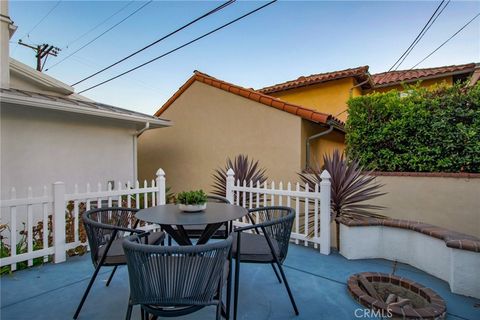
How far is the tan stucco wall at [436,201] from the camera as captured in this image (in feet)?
14.4

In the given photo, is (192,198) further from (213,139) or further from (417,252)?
(213,139)

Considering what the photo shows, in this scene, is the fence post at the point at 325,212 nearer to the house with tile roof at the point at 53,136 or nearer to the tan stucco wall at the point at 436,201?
the tan stucco wall at the point at 436,201

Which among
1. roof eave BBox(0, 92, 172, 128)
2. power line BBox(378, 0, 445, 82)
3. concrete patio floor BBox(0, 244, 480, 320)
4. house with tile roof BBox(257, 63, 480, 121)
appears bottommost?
concrete patio floor BBox(0, 244, 480, 320)

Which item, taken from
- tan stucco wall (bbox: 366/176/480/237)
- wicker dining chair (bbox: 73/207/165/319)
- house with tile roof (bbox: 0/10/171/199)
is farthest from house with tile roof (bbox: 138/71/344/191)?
wicker dining chair (bbox: 73/207/165/319)

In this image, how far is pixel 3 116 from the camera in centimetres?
465

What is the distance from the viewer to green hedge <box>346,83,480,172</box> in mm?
4438

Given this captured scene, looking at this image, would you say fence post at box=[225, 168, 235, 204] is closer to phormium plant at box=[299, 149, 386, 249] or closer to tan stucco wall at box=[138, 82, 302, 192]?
tan stucco wall at box=[138, 82, 302, 192]

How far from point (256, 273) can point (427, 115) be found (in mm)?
4011

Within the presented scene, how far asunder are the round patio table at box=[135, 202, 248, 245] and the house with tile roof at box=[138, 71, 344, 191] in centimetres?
354

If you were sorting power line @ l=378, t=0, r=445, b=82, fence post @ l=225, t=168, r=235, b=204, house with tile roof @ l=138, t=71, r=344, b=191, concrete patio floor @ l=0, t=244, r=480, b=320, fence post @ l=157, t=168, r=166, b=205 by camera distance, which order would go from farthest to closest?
power line @ l=378, t=0, r=445, b=82 < house with tile roof @ l=138, t=71, r=344, b=191 < fence post @ l=225, t=168, r=235, b=204 < fence post @ l=157, t=168, r=166, b=205 < concrete patio floor @ l=0, t=244, r=480, b=320

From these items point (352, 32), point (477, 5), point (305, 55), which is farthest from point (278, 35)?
point (477, 5)

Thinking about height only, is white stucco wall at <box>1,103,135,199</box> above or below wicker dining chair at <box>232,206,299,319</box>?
above

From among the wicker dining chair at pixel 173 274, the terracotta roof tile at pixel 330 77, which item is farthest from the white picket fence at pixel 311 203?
the terracotta roof tile at pixel 330 77

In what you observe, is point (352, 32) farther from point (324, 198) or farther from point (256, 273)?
point (256, 273)
